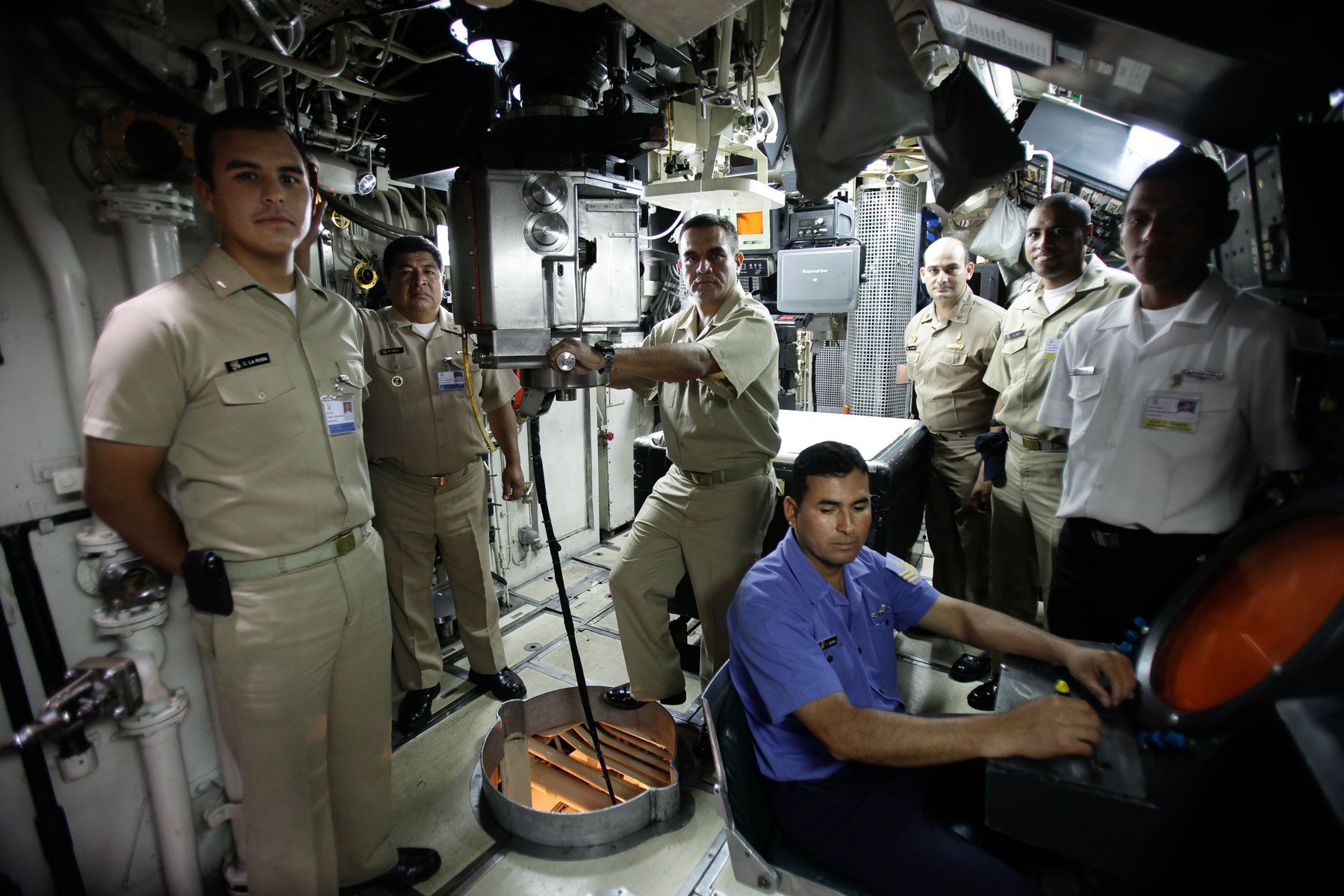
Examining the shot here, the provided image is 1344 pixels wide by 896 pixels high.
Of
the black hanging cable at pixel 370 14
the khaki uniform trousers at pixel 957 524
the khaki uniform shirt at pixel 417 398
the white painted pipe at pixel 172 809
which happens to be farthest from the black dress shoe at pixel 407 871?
the khaki uniform trousers at pixel 957 524

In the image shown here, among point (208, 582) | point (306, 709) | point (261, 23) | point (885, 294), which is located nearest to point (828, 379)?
point (885, 294)

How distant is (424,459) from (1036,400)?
8.51ft

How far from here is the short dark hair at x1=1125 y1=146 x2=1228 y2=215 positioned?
171 centimetres

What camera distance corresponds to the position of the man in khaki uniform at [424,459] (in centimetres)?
266

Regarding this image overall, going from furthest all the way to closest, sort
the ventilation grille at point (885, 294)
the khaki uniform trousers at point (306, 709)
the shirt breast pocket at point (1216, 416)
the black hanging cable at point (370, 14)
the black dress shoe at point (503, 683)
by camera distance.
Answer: the ventilation grille at point (885, 294)
the black dress shoe at point (503, 683)
the black hanging cable at point (370, 14)
the shirt breast pocket at point (1216, 416)
the khaki uniform trousers at point (306, 709)

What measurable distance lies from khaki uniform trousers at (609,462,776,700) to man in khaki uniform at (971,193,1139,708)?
1116 mm

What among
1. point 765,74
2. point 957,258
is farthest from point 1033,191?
point 765,74

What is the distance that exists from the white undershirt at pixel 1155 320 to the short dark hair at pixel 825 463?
93cm

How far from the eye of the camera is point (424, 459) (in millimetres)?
2693

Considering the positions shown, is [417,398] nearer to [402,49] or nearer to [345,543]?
[345,543]

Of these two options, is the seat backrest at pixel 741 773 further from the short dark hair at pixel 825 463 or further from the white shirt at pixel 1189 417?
the white shirt at pixel 1189 417

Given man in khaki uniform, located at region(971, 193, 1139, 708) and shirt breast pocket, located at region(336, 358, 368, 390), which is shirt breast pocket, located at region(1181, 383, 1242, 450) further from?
shirt breast pocket, located at region(336, 358, 368, 390)

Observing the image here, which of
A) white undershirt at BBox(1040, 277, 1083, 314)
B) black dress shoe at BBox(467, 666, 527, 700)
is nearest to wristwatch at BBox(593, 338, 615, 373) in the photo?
black dress shoe at BBox(467, 666, 527, 700)

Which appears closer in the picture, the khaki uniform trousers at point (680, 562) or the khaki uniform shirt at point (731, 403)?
the khaki uniform shirt at point (731, 403)
